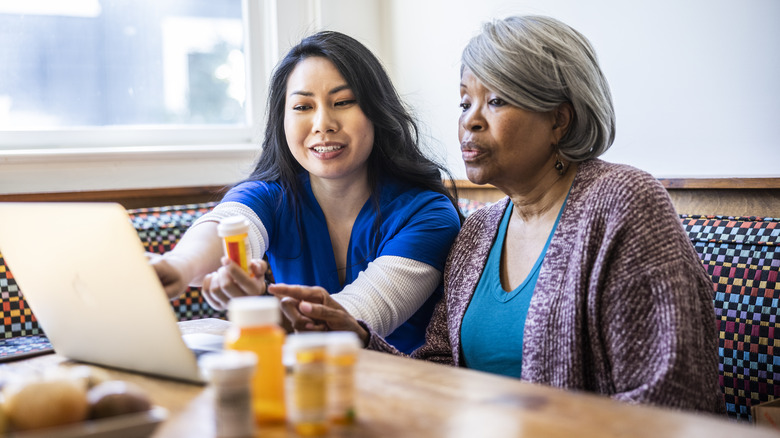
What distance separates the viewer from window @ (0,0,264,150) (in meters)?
2.50

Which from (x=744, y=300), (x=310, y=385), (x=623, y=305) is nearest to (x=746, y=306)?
(x=744, y=300)

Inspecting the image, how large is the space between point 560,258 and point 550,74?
35cm

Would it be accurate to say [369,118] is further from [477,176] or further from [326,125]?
[477,176]

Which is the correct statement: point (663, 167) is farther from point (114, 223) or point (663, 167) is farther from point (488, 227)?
point (114, 223)

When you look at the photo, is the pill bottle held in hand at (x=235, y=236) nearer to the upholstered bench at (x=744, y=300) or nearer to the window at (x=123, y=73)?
the upholstered bench at (x=744, y=300)

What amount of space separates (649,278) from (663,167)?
0.85 meters

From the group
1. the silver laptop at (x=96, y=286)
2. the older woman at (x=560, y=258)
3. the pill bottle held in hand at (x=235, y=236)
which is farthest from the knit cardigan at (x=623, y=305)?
the silver laptop at (x=96, y=286)

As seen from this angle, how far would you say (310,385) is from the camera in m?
0.72

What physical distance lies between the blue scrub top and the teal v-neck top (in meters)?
0.19

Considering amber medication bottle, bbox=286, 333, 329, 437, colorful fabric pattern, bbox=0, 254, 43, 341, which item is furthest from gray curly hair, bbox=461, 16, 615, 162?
colorful fabric pattern, bbox=0, 254, 43, 341

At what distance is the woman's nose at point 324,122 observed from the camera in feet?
5.64

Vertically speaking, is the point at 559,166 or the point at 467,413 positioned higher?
the point at 559,166

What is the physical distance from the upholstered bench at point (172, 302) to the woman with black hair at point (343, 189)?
0.46 m

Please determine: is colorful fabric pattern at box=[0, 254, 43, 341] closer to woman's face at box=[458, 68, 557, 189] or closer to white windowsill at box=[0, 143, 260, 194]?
Answer: white windowsill at box=[0, 143, 260, 194]
